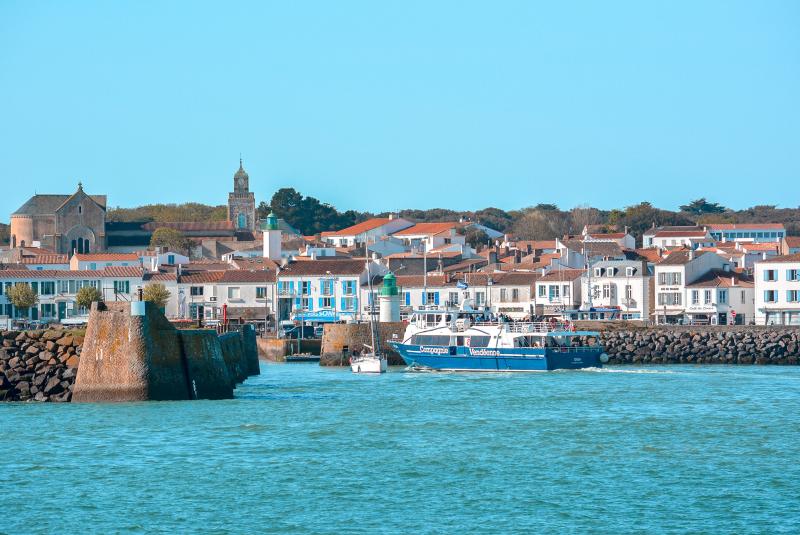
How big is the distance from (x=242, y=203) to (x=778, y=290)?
86310 mm

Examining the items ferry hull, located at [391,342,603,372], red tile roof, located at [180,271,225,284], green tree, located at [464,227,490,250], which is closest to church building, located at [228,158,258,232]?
green tree, located at [464,227,490,250]

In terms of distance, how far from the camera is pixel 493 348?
60.7 meters

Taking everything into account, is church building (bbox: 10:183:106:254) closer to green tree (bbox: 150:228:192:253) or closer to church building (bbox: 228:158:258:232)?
green tree (bbox: 150:228:192:253)

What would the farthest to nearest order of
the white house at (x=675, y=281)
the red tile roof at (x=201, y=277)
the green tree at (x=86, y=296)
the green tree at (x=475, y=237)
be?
the green tree at (x=475, y=237), the red tile roof at (x=201, y=277), the green tree at (x=86, y=296), the white house at (x=675, y=281)

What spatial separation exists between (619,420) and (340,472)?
1165 centimetres

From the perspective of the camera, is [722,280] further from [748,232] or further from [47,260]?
[748,232]

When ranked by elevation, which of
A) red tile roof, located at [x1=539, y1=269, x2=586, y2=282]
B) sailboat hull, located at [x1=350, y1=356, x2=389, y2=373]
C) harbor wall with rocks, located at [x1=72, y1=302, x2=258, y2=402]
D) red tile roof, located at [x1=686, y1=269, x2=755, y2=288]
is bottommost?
sailboat hull, located at [x1=350, y1=356, x2=389, y2=373]

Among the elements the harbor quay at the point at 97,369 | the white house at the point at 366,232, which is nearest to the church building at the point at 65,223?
the white house at the point at 366,232

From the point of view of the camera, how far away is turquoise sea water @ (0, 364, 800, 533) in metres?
28.2

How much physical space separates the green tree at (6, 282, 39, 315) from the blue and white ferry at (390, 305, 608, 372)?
2856 cm

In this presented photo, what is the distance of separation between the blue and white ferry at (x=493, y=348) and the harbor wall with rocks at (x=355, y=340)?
13.2 feet

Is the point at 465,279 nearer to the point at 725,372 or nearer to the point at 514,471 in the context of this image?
the point at 725,372

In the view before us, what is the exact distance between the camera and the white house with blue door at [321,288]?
285 ft

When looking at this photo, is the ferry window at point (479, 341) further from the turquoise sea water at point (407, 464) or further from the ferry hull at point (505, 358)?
the turquoise sea water at point (407, 464)
